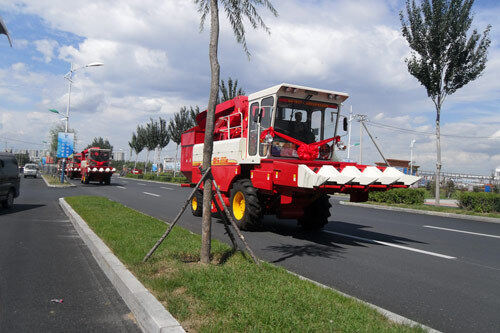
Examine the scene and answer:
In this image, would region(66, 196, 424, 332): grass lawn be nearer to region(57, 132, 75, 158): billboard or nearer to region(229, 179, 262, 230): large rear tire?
region(229, 179, 262, 230): large rear tire

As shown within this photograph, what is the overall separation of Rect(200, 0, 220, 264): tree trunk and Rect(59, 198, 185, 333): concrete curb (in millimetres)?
1150

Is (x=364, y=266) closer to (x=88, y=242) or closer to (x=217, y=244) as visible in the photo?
(x=217, y=244)

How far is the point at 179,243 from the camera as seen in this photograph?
6.94 m

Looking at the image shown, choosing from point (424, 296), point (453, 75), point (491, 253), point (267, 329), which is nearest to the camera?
point (267, 329)

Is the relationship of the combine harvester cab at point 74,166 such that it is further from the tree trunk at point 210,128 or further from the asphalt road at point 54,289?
the tree trunk at point 210,128

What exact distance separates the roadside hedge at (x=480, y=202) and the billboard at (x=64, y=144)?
27823 mm

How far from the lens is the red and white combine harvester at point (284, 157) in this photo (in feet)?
26.5

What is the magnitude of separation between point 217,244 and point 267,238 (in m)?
2.16

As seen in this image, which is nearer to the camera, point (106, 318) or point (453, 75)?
point (106, 318)

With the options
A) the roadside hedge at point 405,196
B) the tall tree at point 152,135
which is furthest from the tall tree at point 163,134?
the roadside hedge at point 405,196

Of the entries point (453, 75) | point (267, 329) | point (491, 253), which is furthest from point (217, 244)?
point (453, 75)

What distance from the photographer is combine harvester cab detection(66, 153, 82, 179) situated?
1583 inches

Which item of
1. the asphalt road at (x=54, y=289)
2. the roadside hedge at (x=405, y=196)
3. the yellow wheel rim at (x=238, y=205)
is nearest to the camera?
the asphalt road at (x=54, y=289)

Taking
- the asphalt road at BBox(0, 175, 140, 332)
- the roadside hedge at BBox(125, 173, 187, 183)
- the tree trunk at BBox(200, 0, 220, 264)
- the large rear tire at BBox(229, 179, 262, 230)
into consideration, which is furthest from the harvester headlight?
the roadside hedge at BBox(125, 173, 187, 183)
